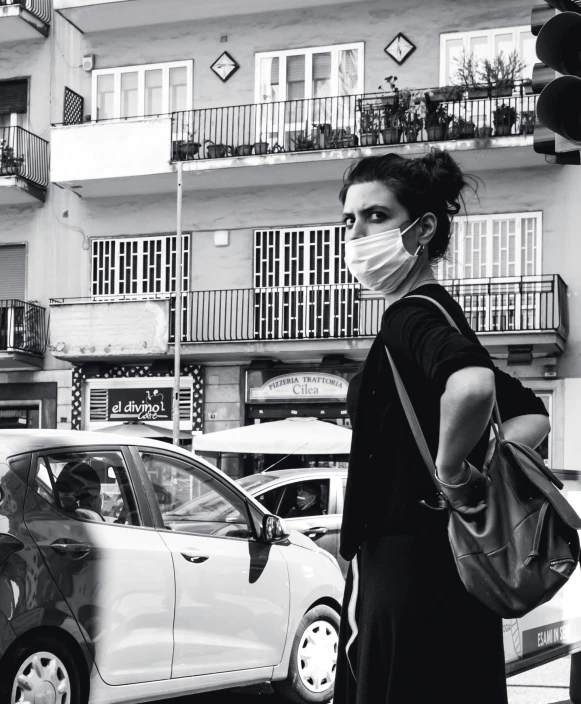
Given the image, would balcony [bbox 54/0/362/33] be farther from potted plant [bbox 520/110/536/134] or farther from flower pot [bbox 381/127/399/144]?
potted plant [bbox 520/110/536/134]

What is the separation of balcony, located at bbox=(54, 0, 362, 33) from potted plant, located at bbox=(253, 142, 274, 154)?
9.91 feet

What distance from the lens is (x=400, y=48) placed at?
2392 centimetres

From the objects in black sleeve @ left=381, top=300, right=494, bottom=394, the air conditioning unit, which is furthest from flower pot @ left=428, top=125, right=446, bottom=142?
black sleeve @ left=381, top=300, right=494, bottom=394

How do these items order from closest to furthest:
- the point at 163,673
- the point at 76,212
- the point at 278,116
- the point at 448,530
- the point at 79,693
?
the point at 448,530
the point at 79,693
the point at 163,673
the point at 278,116
the point at 76,212

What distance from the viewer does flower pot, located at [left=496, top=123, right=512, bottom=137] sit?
22.1 meters

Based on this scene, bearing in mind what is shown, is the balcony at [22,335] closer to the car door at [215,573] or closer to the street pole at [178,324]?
the street pole at [178,324]

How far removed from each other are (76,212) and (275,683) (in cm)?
1921

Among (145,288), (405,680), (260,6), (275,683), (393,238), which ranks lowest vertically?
(275,683)

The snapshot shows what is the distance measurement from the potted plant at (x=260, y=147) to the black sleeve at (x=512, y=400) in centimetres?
2127

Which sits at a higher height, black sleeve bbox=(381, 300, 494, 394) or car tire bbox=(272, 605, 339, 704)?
black sleeve bbox=(381, 300, 494, 394)

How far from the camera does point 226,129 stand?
24.3m

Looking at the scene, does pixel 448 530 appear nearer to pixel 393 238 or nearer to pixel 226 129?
pixel 393 238

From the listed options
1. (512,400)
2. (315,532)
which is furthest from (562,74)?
(315,532)

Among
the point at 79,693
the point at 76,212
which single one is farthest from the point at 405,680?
the point at 76,212
